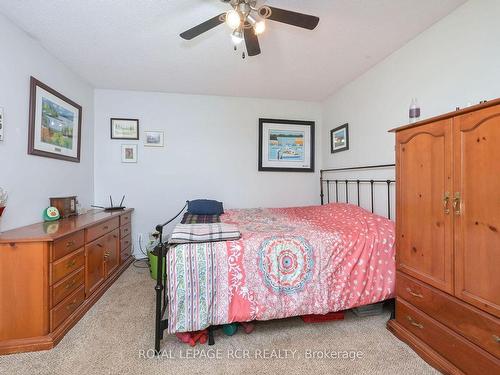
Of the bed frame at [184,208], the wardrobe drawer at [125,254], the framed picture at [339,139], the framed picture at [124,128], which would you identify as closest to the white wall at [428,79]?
the framed picture at [339,139]

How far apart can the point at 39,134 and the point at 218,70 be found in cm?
184

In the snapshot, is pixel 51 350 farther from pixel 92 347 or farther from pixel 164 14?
pixel 164 14

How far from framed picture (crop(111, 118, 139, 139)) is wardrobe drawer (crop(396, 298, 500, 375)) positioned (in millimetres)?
3460

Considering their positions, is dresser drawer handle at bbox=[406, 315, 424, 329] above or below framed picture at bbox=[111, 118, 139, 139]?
below

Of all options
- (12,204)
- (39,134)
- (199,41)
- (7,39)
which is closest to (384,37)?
(199,41)

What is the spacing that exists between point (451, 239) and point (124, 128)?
3.60m

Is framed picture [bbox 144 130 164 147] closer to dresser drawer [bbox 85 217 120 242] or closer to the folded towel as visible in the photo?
dresser drawer [bbox 85 217 120 242]

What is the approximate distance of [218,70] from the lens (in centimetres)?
265

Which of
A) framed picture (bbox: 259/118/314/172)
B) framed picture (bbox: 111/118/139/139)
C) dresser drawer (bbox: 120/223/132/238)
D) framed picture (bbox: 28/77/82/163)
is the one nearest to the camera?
framed picture (bbox: 28/77/82/163)

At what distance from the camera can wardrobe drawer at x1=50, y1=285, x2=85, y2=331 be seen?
164 centimetres

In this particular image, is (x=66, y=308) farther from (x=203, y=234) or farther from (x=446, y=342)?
(x=446, y=342)

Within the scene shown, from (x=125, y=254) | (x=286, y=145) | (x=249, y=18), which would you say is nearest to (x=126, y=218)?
(x=125, y=254)

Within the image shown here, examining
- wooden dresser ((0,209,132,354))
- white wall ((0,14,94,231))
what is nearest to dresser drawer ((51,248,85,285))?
wooden dresser ((0,209,132,354))

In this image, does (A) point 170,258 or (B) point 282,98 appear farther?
(B) point 282,98
